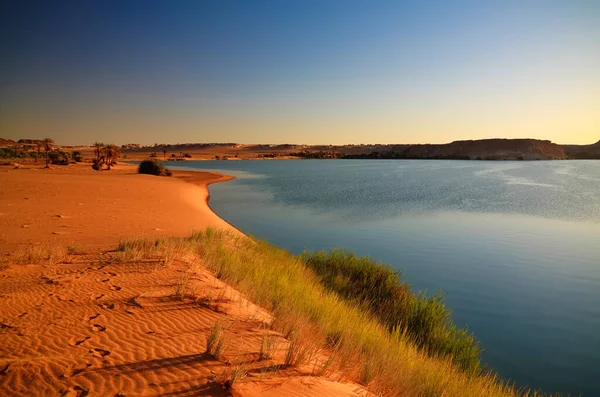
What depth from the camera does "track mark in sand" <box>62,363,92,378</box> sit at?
13.3 feet

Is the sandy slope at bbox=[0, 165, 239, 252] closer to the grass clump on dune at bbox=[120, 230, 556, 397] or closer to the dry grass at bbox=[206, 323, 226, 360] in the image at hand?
the grass clump on dune at bbox=[120, 230, 556, 397]

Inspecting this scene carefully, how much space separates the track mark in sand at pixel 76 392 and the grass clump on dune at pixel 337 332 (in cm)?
224

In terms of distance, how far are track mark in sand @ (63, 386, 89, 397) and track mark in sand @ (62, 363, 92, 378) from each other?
284mm

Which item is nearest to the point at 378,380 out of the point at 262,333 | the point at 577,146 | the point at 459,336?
the point at 262,333

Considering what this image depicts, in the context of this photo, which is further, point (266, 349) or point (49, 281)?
point (49, 281)

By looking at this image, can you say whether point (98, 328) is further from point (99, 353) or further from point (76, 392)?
point (76, 392)

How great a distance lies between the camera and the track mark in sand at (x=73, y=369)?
4.04m

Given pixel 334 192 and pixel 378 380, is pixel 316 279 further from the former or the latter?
pixel 334 192

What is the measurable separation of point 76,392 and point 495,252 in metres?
16.2

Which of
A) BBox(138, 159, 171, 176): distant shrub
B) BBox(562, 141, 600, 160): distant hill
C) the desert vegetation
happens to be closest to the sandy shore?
BBox(138, 159, 171, 176): distant shrub

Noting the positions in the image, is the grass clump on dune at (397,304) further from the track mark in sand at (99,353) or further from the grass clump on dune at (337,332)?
the track mark in sand at (99,353)

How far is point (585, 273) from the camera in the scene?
518 inches

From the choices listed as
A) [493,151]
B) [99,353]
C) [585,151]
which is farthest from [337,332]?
[585,151]

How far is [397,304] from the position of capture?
9.23 metres
